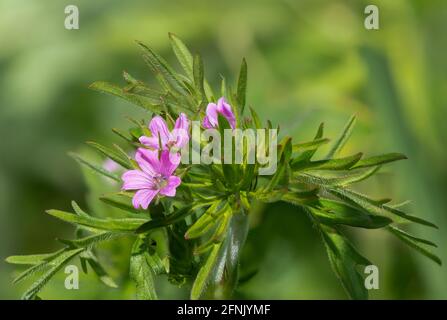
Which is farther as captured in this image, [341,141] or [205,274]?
[341,141]

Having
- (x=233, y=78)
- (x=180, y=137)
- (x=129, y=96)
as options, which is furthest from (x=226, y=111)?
(x=233, y=78)

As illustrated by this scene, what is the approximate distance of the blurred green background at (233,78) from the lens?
351 cm

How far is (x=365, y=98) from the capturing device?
12.7 ft

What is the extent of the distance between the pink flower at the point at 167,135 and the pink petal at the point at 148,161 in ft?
0.06

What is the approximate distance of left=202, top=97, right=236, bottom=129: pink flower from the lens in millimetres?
1742

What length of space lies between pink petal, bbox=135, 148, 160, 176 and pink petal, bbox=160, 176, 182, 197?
0.15 ft

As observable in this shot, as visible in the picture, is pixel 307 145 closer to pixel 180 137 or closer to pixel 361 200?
pixel 361 200

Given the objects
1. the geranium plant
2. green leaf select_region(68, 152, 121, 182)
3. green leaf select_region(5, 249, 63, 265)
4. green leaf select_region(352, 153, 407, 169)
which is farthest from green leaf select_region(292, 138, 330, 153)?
green leaf select_region(5, 249, 63, 265)

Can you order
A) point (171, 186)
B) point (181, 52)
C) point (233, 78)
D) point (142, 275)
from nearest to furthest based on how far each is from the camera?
point (171, 186) → point (142, 275) → point (181, 52) → point (233, 78)

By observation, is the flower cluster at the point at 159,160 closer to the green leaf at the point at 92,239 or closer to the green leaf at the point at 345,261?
the green leaf at the point at 92,239

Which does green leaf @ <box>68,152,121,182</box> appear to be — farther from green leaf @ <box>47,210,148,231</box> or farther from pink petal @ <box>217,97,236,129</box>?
pink petal @ <box>217,97,236,129</box>

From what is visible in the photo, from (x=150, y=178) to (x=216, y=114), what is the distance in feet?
0.67

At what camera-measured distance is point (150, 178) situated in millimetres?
1681

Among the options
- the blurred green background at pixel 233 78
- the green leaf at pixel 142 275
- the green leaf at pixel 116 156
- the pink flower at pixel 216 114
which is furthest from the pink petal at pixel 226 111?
the blurred green background at pixel 233 78
